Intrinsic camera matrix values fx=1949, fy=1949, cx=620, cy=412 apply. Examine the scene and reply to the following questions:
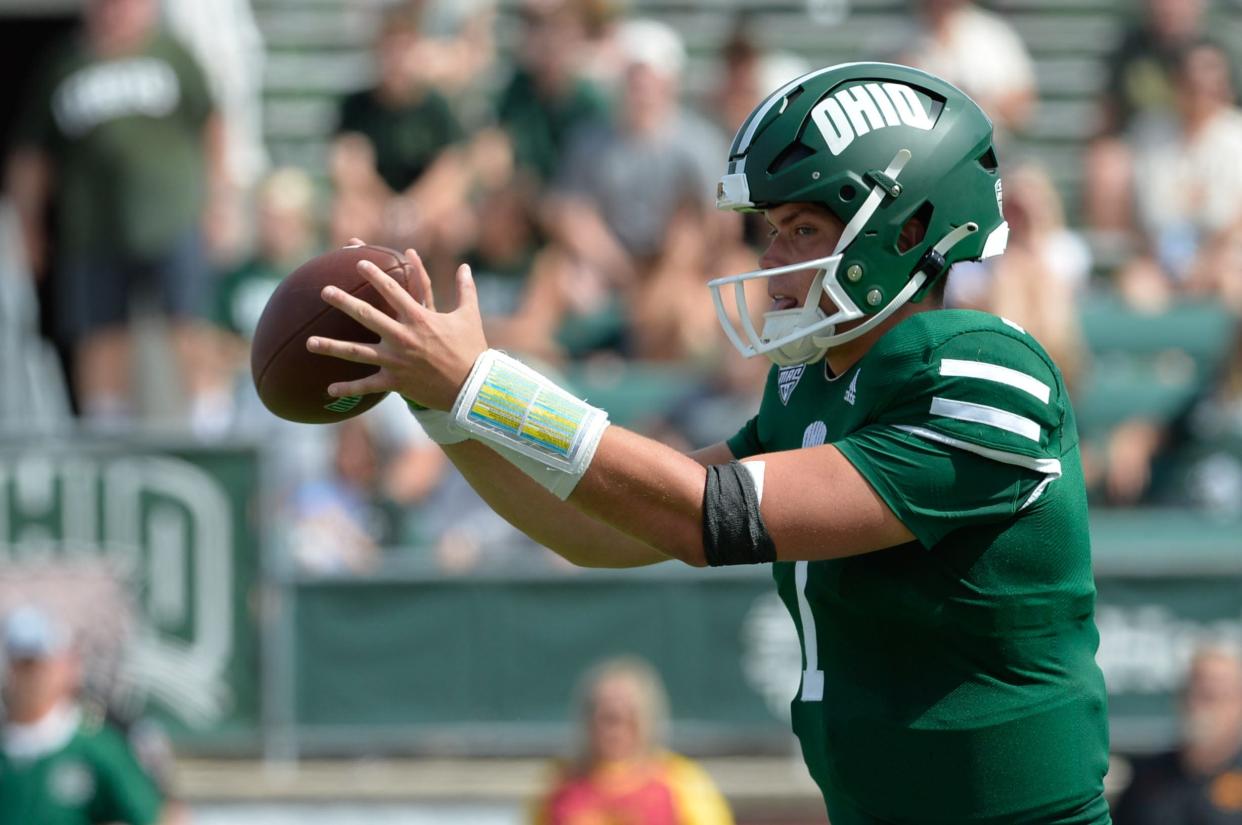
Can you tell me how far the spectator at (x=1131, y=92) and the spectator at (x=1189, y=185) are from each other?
119 millimetres

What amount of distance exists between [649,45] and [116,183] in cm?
295

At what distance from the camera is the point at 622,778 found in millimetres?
6945

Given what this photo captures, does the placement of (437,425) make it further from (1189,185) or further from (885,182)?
(1189,185)

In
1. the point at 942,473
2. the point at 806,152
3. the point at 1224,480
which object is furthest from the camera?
the point at 1224,480

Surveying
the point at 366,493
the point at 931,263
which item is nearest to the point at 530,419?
the point at 931,263

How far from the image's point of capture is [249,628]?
25.3ft

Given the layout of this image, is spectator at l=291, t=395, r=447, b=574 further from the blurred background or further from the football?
the football

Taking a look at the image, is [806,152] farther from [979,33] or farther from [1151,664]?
[979,33]

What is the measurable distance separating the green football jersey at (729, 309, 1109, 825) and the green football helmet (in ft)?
0.32

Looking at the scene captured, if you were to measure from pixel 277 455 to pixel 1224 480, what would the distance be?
13.3ft

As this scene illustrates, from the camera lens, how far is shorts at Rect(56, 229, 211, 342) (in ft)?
30.2

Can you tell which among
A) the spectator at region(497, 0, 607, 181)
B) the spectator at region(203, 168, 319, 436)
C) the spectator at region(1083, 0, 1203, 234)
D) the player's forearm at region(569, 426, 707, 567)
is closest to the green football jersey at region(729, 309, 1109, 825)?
the player's forearm at region(569, 426, 707, 567)

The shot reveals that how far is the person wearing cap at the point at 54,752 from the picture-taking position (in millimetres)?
6832

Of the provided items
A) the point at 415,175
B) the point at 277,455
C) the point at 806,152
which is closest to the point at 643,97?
the point at 415,175
